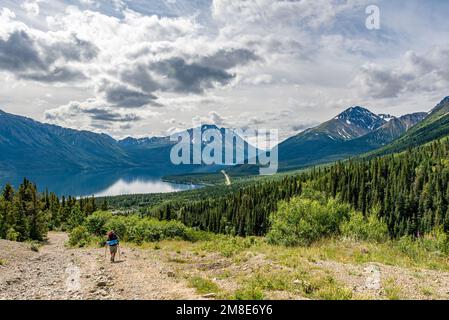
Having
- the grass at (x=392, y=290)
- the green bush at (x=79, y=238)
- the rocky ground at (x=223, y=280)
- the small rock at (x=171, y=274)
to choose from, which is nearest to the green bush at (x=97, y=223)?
the green bush at (x=79, y=238)

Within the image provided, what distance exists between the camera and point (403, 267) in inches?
706

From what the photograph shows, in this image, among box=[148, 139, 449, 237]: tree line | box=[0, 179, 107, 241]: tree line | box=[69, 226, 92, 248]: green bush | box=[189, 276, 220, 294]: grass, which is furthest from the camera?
box=[148, 139, 449, 237]: tree line

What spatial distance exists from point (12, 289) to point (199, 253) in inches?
620

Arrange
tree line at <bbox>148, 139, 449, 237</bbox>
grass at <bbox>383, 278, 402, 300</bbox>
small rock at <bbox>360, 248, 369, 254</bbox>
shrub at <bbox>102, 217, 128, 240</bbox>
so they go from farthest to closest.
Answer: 1. tree line at <bbox>148, 139, 449, 237</bbox>
2. shrub at <bbox>102, 217, 128, 240</bbox>
3. small rock at <bbox>360, 248, 369, 254</bbox>
4. grass at <bbox>383, 278, 402, 300</bbox>

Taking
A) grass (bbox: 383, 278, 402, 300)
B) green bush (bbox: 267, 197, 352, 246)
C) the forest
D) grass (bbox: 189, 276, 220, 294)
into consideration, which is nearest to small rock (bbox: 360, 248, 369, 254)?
grass (bbox: 383, 278, 402, 300)

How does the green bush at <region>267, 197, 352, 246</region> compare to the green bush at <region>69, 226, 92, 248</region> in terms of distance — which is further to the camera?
the green bush at <region>69, 226, 92, 248</region>

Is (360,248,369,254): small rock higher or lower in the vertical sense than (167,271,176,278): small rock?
higher

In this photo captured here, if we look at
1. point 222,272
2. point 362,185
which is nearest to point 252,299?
point 222,272

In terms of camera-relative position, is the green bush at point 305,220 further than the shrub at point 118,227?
No

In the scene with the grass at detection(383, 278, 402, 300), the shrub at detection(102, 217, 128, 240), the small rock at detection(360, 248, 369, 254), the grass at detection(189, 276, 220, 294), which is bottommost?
the shrub at detection(102, 217, 128, 240)

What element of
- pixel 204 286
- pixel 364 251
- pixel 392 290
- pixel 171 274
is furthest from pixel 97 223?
pixel 392 290

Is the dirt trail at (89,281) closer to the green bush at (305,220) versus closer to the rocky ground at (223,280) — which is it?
the rocky ground at (223,280)

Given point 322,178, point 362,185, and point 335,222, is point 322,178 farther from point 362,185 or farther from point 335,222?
point 335,222

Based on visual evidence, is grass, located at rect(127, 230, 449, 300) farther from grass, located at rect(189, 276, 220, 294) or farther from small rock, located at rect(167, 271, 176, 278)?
small rock, located at rect(167, 271, 176, 278)
